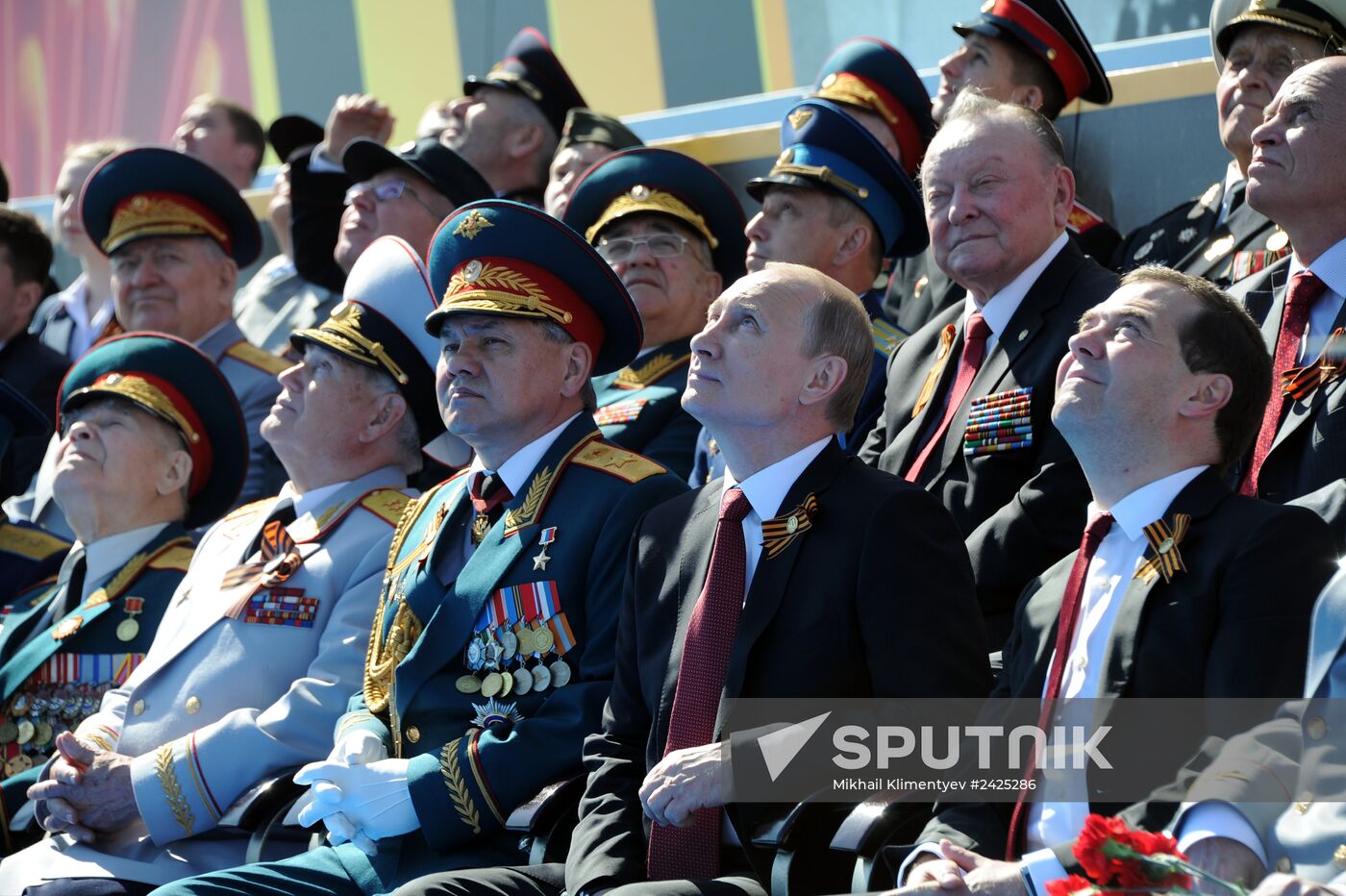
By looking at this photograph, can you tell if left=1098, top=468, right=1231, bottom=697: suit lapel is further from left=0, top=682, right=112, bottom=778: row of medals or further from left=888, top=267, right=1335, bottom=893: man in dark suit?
left=0, top=682, right=112, bottom=778: row of medals

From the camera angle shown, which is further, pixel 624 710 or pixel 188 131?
pixel 188 131

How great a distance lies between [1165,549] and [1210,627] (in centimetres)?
16

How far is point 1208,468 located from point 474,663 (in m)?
1.69

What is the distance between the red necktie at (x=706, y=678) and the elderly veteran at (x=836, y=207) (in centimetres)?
188

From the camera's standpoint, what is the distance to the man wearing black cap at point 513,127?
708 centimetres

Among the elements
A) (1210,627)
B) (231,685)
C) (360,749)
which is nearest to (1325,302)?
(1210,627)

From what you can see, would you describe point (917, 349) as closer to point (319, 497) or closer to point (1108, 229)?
point (1108, 229)

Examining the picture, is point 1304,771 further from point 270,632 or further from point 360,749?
point 270,632

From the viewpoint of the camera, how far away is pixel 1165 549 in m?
3.01

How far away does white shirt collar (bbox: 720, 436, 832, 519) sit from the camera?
358cm

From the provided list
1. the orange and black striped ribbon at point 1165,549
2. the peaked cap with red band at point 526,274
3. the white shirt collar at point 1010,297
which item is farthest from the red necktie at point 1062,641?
the peaked cap with red band at point 526,274

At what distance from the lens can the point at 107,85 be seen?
34.8 feet

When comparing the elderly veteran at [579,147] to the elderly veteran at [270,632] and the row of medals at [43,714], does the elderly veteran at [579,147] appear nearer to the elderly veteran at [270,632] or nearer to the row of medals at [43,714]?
the elderly veteran at [270,632]

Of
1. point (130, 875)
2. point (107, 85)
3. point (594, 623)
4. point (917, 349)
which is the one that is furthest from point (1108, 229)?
point (107, 85)
